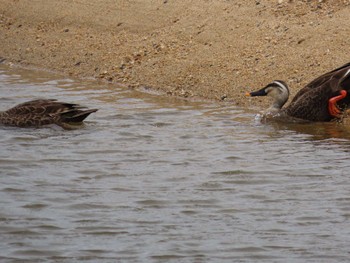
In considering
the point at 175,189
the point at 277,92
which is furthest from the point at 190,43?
the point at 175,189

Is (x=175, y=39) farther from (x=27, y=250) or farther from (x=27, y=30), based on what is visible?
(x=27, y=250)

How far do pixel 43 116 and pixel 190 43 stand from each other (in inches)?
161

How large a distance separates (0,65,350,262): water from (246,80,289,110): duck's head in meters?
0.37

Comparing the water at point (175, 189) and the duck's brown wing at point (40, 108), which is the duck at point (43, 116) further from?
the water at point (175, 189)

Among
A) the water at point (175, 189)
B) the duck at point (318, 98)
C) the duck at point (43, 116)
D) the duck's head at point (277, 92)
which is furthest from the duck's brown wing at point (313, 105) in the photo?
the duck at point (43, 116)

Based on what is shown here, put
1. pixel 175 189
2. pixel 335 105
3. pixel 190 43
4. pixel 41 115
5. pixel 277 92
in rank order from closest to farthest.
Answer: pixel 175 189
pixel 335 105
pixel 41 115
pixel 277 92
pixel 190 43

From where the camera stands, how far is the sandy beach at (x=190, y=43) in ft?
47.5

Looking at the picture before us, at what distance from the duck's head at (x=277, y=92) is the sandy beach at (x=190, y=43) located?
715 mm

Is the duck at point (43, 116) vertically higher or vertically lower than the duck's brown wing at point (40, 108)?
lower

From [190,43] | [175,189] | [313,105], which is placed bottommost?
[175,189]

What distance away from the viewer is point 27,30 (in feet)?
62.7

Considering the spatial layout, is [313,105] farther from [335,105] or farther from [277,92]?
[277,92]

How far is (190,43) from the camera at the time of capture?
16016 mm

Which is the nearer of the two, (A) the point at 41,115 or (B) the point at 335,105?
(B) the point at 335,105
